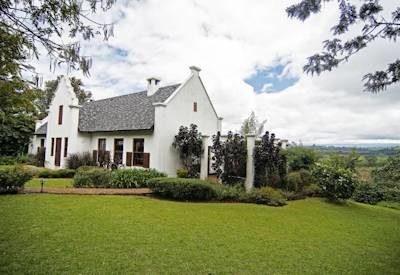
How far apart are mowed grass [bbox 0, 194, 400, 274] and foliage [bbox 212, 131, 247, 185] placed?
12.8ft

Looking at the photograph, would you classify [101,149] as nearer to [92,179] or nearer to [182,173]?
[92,179]

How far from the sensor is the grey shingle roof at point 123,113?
17.9 m

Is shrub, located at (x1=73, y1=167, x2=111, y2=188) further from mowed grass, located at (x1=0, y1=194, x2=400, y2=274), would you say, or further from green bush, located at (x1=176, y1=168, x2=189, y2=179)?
green bush, located at (x1=176, y1=168, x2=189, y2=179)

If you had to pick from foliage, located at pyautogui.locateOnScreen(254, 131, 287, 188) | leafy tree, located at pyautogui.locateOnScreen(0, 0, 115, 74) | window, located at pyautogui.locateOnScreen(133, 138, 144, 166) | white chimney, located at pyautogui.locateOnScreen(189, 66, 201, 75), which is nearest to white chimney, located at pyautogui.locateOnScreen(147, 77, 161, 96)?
white chimney, located at pyautogui.locateOnScreen(189, 66, 201, 75)

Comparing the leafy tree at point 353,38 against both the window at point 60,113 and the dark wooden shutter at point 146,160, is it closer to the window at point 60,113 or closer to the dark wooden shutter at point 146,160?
the dark wooden shutter at point 146,160

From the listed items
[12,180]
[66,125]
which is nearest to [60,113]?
[66,125]

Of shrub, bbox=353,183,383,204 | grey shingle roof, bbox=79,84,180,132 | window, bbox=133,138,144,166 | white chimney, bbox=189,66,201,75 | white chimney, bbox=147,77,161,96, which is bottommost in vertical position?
shrub, bbox=353,183,383,204

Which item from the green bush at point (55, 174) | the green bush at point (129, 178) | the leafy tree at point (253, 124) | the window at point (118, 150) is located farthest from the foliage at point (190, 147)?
the leafy tree at point (253, 124)

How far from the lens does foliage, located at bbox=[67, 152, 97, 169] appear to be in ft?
64.6

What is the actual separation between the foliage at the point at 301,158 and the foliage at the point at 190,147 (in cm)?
574

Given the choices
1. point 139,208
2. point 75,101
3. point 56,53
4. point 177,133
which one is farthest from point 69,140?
point 56,53

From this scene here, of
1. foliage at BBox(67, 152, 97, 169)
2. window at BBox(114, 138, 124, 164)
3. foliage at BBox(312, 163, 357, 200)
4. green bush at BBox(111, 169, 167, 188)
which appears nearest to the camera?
foliage at BBox(312, 163, 357, 200)

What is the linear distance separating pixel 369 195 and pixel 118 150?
16.3 metres

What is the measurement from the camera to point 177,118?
17.5m
